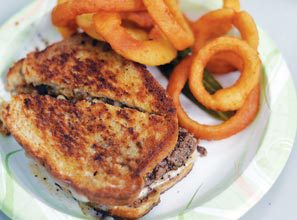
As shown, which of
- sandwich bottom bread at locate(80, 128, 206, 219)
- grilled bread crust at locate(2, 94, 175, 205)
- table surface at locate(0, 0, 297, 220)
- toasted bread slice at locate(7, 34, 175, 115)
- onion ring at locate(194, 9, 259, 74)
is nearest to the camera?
grilled bread crust at locate(2, 94, 175, 205)

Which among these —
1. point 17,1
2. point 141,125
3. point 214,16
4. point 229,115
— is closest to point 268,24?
point 214,16

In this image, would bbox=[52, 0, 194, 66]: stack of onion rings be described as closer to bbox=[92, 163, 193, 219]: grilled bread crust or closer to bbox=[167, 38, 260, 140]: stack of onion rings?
bbox=[167, 38, 260, 140]: stack of onion rings

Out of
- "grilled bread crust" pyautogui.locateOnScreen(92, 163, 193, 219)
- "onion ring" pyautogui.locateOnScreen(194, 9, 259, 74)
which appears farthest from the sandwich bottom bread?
"onion ring" pyautogui.locateOnScreen(194, 9, 259, 74)

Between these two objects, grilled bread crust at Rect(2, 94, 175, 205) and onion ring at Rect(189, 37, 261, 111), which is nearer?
grilled bread crust at Rect(2, 94, 175, 205)

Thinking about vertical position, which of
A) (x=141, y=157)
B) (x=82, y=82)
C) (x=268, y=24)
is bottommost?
(x=268, y=24)

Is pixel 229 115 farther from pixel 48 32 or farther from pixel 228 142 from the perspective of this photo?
pixel 48 32

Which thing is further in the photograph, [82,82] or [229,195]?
[82,82]

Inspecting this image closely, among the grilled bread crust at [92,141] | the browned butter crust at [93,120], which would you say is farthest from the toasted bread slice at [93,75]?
the grilled bread crust at [92,141]

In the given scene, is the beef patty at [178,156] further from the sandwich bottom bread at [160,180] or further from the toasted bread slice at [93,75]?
the toasted bread slice at [93,75]
